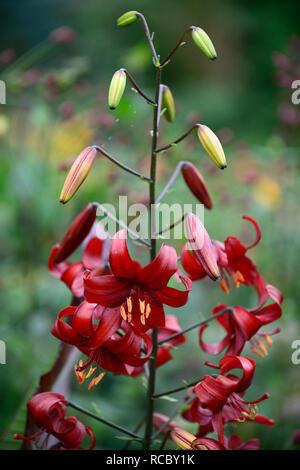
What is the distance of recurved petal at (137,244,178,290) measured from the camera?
2.39ft

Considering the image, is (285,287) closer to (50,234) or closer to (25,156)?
(50,234)

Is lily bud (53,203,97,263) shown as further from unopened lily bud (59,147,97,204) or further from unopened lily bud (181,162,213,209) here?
unopened lily bud (181,162,213,209)

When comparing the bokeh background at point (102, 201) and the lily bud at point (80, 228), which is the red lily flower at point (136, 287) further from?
the bokeh background at point (102, 201)

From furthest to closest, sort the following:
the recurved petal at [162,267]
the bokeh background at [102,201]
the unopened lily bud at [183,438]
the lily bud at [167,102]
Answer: the bokeh background at [102,201], the lily bud at [167,102], the unopened lily bud at [183,438], the recurved petal at [162,267]

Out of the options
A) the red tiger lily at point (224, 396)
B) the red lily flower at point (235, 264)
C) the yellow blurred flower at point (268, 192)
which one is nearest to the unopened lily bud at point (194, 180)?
the red lily flower at point (235, 264)

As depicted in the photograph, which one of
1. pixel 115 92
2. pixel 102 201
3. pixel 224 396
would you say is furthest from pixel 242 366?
pixel 102 201

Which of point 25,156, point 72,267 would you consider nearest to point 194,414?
point 72,267

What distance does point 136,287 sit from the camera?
80 centimetres

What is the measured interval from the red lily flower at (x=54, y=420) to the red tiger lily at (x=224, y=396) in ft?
0.75

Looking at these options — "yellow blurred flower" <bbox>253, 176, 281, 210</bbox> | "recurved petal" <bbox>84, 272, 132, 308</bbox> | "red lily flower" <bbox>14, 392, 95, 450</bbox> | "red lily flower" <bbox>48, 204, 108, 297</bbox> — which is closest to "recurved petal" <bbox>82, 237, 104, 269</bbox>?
"red lily flower" <bbox>48, 204, 108, 297</bbox>

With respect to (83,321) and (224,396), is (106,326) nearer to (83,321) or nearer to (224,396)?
(83,321)

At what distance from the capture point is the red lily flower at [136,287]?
0.73 metres

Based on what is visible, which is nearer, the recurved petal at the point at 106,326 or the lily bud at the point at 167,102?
the recurved petal at the point at 106,326

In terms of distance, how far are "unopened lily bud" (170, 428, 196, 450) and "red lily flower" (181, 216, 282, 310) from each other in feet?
0.93
